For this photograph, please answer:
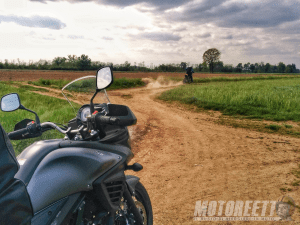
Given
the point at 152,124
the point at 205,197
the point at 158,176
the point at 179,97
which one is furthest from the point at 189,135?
the point at 179,97

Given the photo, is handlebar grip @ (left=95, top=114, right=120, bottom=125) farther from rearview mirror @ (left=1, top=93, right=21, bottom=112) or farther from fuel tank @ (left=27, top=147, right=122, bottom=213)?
rearview mirror @ (left=1, top=93, right=21, bottom=112)

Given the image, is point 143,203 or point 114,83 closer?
point 143,203

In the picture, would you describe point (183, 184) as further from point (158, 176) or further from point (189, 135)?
point (189, 135)

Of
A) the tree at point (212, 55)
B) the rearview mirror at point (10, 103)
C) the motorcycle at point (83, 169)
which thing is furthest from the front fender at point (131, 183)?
the tree at point (212, 55)

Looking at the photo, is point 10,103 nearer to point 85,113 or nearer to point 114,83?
point 85,113

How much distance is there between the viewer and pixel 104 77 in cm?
194

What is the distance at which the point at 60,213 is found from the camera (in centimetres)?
159

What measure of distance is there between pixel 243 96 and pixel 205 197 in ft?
31.3

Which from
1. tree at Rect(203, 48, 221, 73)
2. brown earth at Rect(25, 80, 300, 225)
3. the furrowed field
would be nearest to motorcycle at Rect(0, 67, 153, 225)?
the furrowed field

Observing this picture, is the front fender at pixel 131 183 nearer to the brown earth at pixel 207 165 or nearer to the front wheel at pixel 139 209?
the front wheel at pixel 139 209

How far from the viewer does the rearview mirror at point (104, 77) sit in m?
1.89

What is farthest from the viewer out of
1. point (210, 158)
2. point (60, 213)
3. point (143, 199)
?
point (210, 158)

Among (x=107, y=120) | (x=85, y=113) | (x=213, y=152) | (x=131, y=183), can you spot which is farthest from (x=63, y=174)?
(x=213, y=152)

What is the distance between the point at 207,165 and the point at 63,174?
12.2 feet
